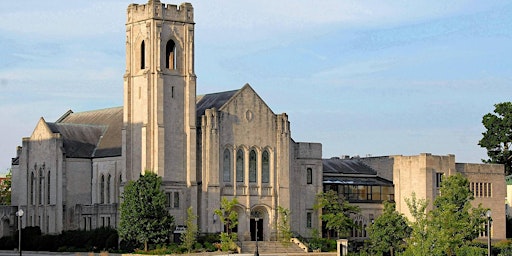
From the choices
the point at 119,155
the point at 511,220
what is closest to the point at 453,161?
the point at 511,220

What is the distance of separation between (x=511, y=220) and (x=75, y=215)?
4540cm

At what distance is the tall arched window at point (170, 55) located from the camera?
324 feet

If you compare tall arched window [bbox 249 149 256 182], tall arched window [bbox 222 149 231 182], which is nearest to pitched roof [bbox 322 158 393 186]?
tall arched window [bbox 249 149 256 182]

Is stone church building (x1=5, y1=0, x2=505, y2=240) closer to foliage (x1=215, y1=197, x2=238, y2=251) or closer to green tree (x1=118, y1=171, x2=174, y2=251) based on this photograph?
foliage (x1=215, y1=197, x2=238, y2=251)

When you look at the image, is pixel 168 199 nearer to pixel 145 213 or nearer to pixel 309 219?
pixel 145 213

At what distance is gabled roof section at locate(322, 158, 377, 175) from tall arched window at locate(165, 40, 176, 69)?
1913 centimetres

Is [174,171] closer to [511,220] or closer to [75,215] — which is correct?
[75,215]

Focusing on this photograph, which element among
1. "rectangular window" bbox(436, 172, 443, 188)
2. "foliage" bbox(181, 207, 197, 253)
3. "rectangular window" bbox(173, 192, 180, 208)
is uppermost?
"rectangular window" bbox(436, 172, 443, 188)

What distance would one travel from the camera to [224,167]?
3910 inches

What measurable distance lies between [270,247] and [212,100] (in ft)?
45.5

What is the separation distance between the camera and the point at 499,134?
131875mm

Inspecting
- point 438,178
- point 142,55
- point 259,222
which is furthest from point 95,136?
point 438,178

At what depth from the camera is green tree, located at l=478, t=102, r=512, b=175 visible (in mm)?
130500

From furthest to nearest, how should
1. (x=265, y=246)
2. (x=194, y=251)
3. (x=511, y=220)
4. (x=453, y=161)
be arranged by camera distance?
(x=511, y=220)
(x=453, y=161)
(x=265, y=246)
(x=194, y=251)
